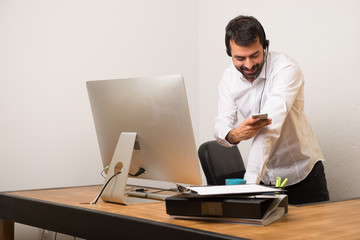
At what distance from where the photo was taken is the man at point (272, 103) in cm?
188

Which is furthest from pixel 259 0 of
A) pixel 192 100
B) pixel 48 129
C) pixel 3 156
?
pixel 3 156

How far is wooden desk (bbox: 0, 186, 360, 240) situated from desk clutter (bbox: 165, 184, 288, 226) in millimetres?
24

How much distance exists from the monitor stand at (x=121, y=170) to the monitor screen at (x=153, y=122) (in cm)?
5

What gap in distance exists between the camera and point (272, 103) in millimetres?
1800

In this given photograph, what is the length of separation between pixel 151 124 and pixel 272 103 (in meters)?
0.55

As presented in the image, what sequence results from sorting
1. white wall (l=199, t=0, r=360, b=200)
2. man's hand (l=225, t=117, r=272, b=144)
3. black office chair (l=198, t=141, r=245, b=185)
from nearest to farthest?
man's hand (l=225, t=117, r=272, b=144) → black office chair (l=198, t=141, r=245, b=185) → white wall (l=199, t=0, r=360, b=200)

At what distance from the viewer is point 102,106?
5.81 feet

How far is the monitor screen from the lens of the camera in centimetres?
151

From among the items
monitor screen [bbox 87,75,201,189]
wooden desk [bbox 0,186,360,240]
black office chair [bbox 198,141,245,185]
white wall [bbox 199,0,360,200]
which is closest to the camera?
wooden desk [bbox 0,186,360,240]

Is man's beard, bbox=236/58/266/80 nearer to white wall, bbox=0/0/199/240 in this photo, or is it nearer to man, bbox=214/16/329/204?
man, bbox=214/16/329/204

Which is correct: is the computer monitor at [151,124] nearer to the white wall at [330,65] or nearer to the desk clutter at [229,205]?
the desk clutter at [229,205]

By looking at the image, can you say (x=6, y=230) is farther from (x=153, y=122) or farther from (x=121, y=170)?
(x=153, y=122)

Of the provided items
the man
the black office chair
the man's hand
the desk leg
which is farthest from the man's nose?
the desk leg

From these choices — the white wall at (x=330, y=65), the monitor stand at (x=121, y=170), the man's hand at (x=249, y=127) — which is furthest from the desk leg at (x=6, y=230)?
the white wall at (x=330, y=65)
